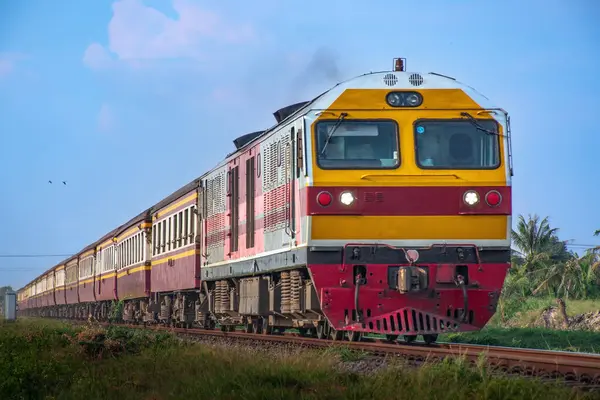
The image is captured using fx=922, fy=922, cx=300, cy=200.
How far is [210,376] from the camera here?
29.0 ft

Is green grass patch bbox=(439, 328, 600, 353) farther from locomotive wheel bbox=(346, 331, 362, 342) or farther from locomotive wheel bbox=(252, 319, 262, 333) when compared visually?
locomotive wheel bbox=(252, 319, 262, 333)

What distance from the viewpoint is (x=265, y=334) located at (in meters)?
17.2

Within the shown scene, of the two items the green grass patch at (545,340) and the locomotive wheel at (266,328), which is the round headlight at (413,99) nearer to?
the green grass patch at (545,340)

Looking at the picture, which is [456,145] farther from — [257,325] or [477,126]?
[257,325]

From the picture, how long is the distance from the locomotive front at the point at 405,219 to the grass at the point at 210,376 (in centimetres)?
148

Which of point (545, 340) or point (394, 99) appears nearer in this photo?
point (394, 99)

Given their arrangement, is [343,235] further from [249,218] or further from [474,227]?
[249,218]

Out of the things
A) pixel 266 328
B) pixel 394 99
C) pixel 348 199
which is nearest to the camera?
pixel 348 199

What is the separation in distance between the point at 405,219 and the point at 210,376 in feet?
14.7

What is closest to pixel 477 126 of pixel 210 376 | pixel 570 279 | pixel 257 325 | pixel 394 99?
pixel 394 99

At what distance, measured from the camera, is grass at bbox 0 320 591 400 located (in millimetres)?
7230

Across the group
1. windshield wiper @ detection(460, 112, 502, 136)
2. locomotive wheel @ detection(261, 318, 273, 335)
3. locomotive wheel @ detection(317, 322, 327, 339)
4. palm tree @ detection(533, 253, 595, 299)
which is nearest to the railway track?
locomotive wheel @ detection(317, 322, 327, 339)

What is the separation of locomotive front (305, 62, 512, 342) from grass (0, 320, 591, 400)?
148 cm

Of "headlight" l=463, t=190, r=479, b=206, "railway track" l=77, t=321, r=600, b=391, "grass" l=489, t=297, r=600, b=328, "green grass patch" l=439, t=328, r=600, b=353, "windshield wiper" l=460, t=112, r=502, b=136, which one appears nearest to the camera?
"railway track" l=77, t=321, r=600, b=391
